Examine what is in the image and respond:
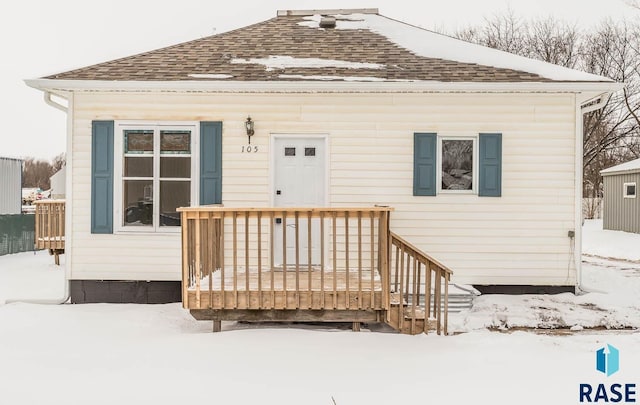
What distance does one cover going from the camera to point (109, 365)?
14.5ft

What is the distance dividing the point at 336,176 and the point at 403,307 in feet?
8.05

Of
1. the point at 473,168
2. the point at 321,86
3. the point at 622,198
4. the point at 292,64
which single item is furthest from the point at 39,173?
the point at 473,168

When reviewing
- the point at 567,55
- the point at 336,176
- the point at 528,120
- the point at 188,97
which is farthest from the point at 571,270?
→ the point at 567,55

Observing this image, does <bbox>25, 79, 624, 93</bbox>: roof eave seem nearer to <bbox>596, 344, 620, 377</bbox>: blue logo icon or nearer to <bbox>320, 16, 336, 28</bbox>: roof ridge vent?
<bbox>320, 16, 336, 28</bbox>: roof ridge vent

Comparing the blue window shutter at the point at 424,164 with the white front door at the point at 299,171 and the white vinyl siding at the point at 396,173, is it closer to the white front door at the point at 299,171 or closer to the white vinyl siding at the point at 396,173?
the white vinyl siding at the point at 396,173

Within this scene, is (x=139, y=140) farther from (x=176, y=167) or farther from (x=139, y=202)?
(x=139, y=202)

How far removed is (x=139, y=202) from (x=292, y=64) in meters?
3.08

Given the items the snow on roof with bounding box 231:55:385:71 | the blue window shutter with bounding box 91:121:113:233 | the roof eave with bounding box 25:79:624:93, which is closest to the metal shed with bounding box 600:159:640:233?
the roof eave with bounding box 25:79:624:93

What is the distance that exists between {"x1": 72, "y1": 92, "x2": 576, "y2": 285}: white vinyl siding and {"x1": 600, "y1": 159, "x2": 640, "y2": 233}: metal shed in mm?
12187

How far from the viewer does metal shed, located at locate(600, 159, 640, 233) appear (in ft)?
56.2

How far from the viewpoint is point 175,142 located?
7219mm

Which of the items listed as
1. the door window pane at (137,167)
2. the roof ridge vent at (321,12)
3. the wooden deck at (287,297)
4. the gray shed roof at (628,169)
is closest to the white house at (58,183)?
the roof ridge vent at (321,12)

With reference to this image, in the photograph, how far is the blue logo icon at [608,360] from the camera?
4304mm

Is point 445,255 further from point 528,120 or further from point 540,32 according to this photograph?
point 540,32
